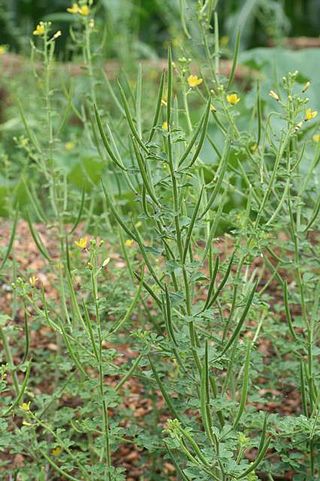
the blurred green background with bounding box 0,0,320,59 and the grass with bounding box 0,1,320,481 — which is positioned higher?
the grass with bounding box 0,1,320,481

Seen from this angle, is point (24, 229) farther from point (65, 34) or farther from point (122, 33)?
point (65, 34)

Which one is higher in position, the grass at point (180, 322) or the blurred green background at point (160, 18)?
the grass at point (180, 322)

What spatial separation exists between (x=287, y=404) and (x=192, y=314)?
0.84 metres

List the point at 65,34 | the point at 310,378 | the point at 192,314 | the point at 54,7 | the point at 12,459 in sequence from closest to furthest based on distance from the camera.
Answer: the point at 192,314
the point at 310,378
the point at 12,459
the point at 65,34
the point at 54,7

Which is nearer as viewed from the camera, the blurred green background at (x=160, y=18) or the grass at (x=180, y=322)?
the grass at (x=180, y=322)

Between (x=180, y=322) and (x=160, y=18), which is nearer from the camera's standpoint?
(x=180, y=322)

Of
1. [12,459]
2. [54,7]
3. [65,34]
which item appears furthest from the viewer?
[54,7]

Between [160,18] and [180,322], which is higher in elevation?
[180,322]

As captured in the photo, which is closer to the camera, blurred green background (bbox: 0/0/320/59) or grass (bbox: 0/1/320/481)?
grass (bbox: 0/1/320/481)

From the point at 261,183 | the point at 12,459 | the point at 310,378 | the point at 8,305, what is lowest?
the point at 12,459

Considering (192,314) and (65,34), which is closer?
(192,314)

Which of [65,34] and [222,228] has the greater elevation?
[222,228]

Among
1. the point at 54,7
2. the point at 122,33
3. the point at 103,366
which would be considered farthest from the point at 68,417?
the point at 54,7

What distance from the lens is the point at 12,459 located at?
234 centimetres
